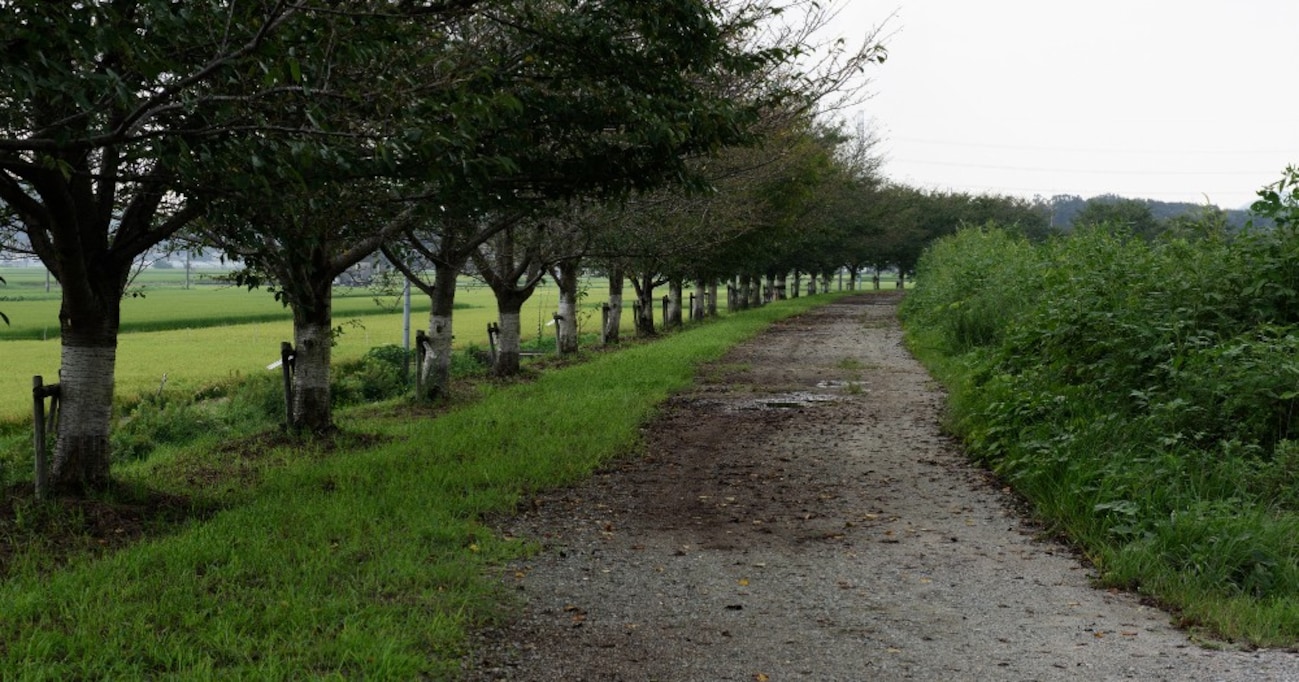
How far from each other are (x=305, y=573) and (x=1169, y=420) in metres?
6.19

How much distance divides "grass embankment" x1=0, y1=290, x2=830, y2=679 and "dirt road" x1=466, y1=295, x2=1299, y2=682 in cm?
36

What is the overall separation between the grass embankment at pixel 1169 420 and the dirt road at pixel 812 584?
313 mm

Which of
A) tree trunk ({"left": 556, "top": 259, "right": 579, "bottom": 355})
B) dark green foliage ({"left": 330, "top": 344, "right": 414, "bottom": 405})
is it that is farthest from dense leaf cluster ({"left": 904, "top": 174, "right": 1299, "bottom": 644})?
tree trunk ({"left": 556, "top": 259, "right": 579, "bottom": 355})

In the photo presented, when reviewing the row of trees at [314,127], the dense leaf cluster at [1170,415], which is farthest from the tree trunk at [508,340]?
the dense leaf cluster at [1170,415]

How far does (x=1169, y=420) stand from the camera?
26.9ft

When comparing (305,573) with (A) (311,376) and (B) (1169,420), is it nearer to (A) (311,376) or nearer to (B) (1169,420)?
(A) (311,376)

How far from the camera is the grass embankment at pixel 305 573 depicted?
15.7 ft

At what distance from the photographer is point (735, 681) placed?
15.5 ft

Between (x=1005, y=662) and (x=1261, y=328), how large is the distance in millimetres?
4793

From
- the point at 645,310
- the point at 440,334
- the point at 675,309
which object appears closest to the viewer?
the point at 440,334

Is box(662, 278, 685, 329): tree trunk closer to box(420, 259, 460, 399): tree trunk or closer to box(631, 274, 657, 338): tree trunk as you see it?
box(631, 274, 657, 338): tree trunk

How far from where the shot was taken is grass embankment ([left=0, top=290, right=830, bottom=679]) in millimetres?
4777

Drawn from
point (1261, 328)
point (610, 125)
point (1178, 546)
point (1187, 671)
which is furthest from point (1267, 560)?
point (610, 125)

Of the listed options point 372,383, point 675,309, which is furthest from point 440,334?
point 675,309
